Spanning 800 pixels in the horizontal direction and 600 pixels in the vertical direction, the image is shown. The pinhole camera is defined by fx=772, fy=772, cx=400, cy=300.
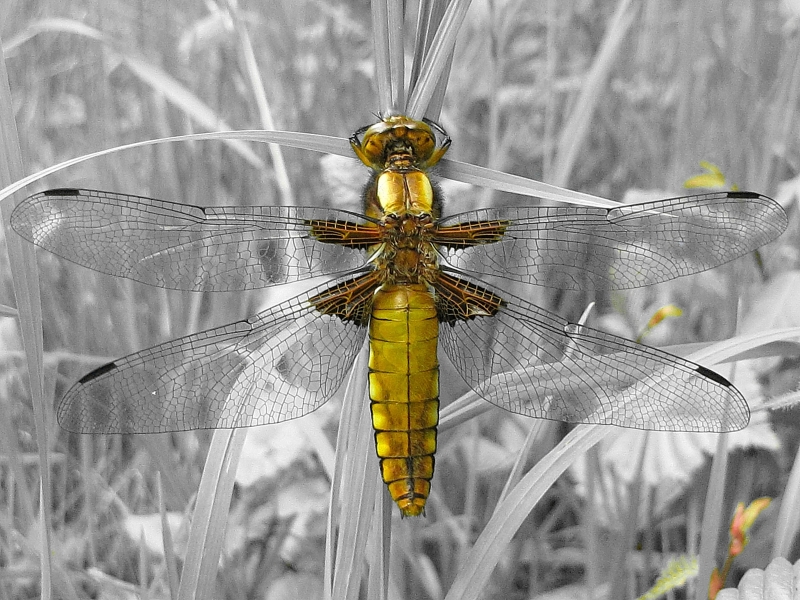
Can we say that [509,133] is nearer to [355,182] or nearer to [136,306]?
[355,182]

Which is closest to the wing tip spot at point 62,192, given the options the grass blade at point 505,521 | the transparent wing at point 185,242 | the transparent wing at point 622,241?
the transparent wing at point 185,242

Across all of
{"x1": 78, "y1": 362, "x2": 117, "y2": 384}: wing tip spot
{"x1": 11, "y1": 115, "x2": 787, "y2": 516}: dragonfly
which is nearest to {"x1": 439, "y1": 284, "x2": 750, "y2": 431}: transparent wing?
{"x1": 11, "y1": 115, "x2": 787, "y2": 516}: dragonfly

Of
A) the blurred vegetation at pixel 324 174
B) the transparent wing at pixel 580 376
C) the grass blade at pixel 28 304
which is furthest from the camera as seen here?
the blurred vegetation at pixel 324 174

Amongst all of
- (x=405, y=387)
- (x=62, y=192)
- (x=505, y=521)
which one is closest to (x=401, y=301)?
(x=405, y=387)

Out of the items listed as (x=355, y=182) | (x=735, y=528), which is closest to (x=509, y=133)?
(x=355, y=182)

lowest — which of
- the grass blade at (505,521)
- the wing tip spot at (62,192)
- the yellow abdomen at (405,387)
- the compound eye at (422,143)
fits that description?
the grass blade at (505,521)

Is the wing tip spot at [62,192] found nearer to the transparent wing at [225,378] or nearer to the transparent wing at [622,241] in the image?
the transparent wing at [225,378]

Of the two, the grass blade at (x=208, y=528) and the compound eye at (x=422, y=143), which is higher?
the compound eye at (x=422, y=143)

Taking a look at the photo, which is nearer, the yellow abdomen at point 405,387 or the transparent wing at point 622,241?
the yellow abdomen at point 405,387
